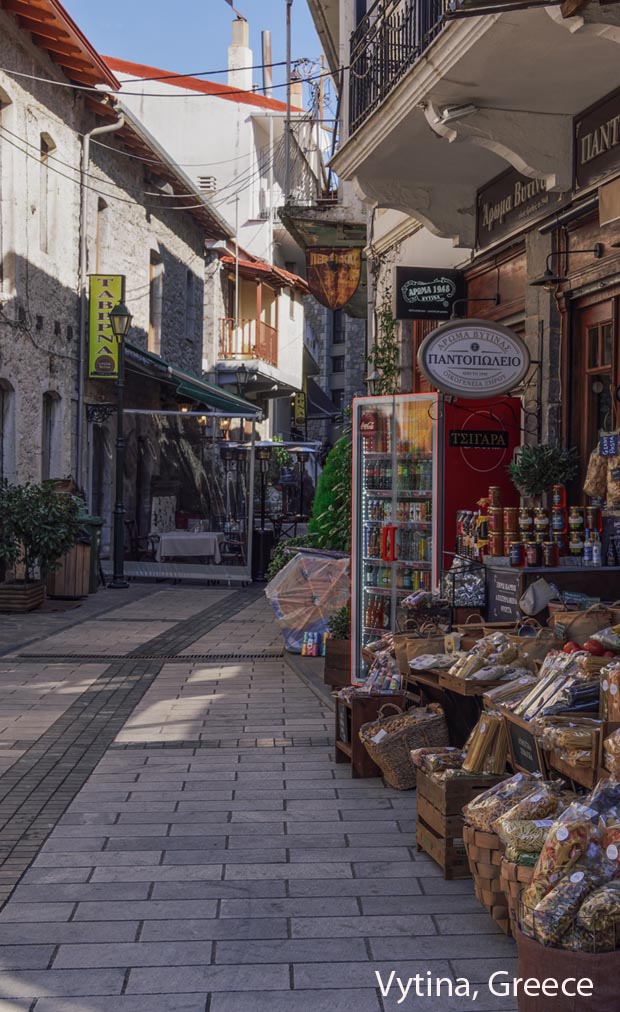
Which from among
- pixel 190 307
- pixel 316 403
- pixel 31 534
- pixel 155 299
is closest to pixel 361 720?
pixel 31 534

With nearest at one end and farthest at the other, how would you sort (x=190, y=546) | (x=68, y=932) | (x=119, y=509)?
(x=68, y=932) → (x=119, y=509) → (x=190, y=546)

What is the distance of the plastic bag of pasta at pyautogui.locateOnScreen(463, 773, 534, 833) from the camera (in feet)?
14.3

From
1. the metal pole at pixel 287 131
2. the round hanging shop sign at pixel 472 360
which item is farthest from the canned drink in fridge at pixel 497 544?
the metal pole at pixel 287 131

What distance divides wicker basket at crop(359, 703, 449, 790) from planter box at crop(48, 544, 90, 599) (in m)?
10.6

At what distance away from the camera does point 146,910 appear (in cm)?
450

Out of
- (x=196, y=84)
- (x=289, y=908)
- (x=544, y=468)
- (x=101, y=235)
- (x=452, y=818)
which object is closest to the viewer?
(x=289, y=908)

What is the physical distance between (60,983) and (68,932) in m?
0.46

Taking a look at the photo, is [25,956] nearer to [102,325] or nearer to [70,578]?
[70,578]

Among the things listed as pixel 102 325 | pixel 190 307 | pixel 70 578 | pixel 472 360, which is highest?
pixel 190 307

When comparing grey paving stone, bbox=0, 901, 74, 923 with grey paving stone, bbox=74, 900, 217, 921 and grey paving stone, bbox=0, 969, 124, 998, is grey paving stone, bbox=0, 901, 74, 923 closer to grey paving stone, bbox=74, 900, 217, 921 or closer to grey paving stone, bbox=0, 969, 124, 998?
grey paving stone, bbox=74, 900, 217, 921

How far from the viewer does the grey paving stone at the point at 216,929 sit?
4.23 metres

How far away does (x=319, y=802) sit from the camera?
20.0ft

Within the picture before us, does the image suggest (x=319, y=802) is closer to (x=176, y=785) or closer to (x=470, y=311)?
(x=176, y=785)

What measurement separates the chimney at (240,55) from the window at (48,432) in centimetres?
2145
